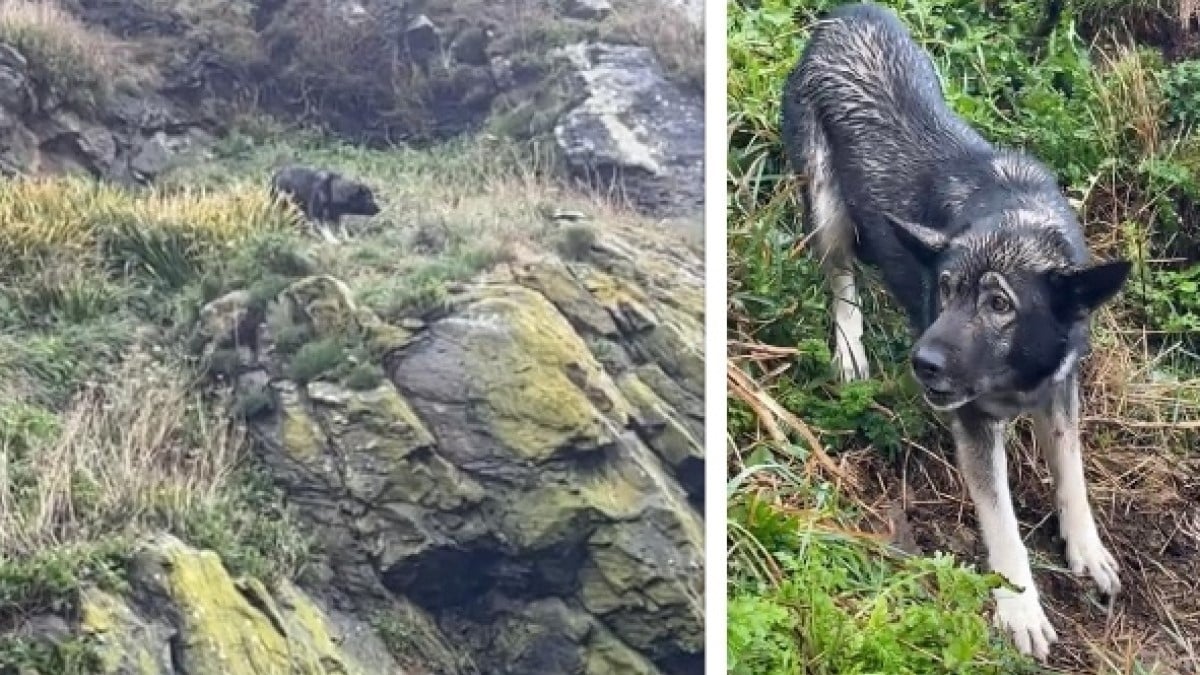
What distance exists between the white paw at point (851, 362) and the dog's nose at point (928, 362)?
16 cm

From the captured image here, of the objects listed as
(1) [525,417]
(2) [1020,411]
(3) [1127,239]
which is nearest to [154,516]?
(1) [525,417]

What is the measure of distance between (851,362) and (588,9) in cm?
80

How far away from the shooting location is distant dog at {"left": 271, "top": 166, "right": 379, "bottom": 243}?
269cm

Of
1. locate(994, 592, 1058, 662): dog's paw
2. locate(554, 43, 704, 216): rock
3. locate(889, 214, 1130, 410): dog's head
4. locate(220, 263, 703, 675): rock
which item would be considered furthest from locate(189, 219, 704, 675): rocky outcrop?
locate(994, 592, 1058, 662): dog's paw

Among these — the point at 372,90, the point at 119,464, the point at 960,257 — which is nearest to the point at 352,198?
the point at 372,90

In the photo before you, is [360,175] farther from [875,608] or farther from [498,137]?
[875,608]

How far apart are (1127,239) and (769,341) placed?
26.6 inches

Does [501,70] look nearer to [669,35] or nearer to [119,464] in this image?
[669,35]

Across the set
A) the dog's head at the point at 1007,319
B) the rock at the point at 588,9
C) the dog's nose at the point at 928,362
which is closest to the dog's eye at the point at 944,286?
the dog's head at the point at 1007,319

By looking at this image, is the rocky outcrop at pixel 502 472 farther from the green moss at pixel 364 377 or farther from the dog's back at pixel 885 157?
the dog's back at pixel 885 157

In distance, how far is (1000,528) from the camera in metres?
2.88

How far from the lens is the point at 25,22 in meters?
2.65

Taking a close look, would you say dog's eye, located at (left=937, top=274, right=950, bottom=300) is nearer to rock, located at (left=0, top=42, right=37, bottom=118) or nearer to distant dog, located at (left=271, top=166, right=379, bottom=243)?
distant dog, located at (left=271, top=166, right=379, bottom=243)

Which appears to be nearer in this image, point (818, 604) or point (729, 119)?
point (818, 604)
